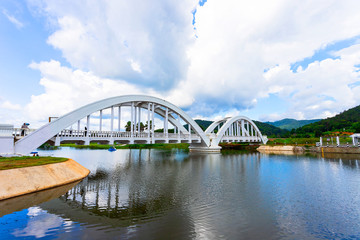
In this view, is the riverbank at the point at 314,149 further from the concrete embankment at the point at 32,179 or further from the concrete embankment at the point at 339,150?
the concrete embankment at the point at 32,179

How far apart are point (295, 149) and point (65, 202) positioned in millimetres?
51168

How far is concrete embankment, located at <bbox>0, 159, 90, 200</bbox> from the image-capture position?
9227mm

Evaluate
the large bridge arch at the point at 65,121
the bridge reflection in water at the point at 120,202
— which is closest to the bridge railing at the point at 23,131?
the large bridge arch at the point at 65,121

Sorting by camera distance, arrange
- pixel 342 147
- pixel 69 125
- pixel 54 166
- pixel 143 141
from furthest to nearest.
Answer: pixel 342 147 → pixel 143 141 → pixel 69 125 → pixel 54 166

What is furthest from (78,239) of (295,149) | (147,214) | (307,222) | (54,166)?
(295,149)

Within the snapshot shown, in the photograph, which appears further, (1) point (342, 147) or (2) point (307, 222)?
(1) point (342, 147)

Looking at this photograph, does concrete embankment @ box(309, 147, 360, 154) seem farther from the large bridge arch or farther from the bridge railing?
the bridge railing

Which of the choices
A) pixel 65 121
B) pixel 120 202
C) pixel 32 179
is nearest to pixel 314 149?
pixel 120 202

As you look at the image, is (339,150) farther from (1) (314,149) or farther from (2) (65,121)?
(2) (65,121)

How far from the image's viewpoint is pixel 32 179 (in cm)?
1048

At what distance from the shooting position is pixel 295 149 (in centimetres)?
4547

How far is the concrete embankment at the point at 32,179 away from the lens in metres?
9.23

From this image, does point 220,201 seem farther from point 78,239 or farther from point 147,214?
point 78,239

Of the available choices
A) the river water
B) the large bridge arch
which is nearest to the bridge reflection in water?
the river water
